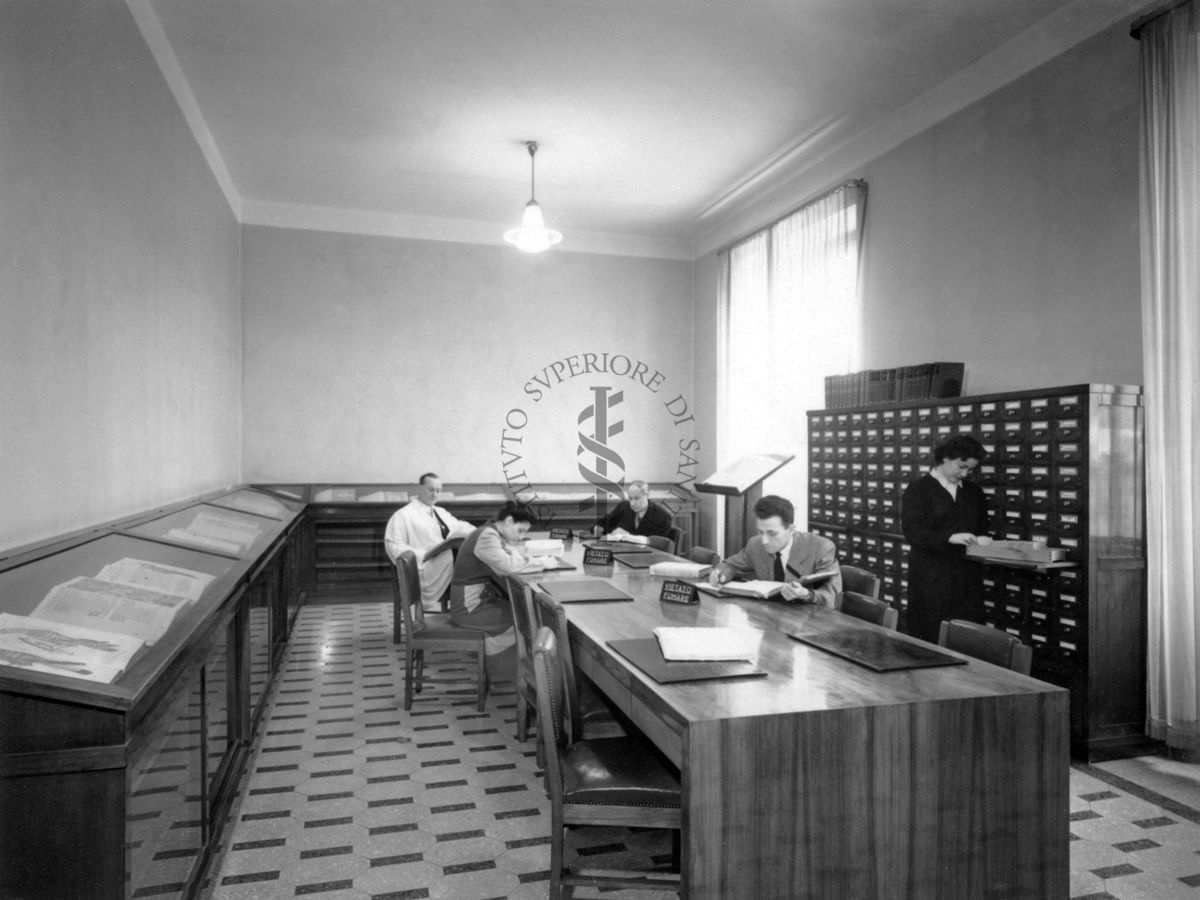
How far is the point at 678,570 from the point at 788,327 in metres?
3.84

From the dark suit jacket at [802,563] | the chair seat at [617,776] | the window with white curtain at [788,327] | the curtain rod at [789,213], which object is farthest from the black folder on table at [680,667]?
the curtain rod at [789,213]

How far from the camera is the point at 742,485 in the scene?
6691 mm

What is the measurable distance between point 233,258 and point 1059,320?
690 centimetres

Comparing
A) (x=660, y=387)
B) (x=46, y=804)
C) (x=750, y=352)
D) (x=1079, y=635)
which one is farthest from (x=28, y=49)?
(x=660, y=387)

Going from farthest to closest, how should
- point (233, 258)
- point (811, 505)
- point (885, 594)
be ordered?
point (233, 258)
point (811, 505)
point (885, 594)

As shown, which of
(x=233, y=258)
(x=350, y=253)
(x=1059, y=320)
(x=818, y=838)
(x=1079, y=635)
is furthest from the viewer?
(x=350, y=253)

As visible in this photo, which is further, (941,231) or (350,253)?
(350,253)

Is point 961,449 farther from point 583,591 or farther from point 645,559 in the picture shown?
point 583,591

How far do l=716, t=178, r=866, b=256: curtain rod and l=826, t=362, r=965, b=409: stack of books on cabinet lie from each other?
157 centimetres

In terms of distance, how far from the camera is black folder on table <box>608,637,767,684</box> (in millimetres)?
2309

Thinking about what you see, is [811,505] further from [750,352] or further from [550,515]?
[550,515]

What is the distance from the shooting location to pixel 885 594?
5504mm

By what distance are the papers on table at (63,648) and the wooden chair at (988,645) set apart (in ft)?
7.96

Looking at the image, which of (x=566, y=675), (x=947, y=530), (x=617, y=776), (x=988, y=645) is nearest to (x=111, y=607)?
(x=566, y=675)
